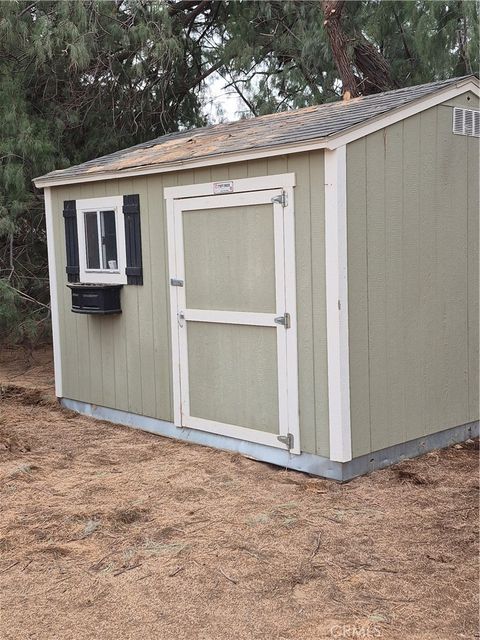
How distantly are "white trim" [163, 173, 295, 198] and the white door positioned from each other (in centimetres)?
4

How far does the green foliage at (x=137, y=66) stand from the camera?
8.86 m

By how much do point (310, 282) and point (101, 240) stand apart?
236cm

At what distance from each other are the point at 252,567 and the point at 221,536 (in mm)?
416

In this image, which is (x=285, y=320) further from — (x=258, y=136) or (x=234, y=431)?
(x=258, y=136)

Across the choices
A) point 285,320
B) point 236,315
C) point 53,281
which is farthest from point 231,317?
point 53,281

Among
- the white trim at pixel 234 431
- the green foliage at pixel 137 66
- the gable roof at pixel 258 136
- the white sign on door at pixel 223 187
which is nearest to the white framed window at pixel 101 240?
A: the gable roof at pixel 258 136

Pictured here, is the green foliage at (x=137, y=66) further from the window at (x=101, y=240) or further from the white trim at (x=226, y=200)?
the white trim at (x=226, y=200)

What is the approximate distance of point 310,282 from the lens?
484 cm

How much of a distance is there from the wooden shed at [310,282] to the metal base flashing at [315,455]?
13 mm

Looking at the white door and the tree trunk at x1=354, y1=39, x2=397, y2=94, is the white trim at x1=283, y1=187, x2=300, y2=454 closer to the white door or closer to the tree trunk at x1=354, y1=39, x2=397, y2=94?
the white door

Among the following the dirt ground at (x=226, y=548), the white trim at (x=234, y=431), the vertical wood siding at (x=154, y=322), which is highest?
the vertical wood siding at (x=154, y=322)

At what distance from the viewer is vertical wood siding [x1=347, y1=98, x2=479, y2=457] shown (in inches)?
190

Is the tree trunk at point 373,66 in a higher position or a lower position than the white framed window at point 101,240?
higher

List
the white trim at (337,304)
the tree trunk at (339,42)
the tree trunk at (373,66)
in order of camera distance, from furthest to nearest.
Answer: the tree trunk at (373,66)
the tree trunk at (339,42)
the white trim at (337,304)
